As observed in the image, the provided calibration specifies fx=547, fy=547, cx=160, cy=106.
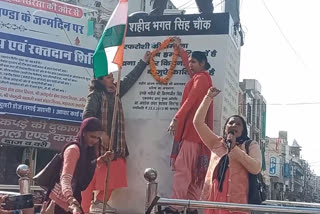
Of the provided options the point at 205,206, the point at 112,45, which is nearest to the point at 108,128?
the point at 112,45

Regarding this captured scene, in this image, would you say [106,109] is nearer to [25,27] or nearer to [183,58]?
[183,58]

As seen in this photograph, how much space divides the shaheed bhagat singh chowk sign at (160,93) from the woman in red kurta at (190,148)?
354mm

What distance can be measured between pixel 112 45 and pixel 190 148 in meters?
1.68

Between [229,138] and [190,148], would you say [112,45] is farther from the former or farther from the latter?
[190,148]

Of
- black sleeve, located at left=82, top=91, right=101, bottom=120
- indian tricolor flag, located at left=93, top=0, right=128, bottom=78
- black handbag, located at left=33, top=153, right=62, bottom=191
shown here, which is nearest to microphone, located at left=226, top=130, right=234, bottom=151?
indian tricolor flag, located at left=93, top=0, right=128, bottom=78

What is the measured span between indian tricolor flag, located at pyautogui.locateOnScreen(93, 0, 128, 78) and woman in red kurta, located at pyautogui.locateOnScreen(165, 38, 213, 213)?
55.8 inches

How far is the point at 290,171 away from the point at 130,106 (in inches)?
2316

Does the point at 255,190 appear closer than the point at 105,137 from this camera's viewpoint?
Yes

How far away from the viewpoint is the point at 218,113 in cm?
614

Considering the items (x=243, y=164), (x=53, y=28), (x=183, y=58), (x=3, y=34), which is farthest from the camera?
(x=53, y=28)

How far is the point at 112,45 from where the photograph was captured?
4.63 m

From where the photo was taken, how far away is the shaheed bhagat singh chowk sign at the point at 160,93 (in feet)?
20.4

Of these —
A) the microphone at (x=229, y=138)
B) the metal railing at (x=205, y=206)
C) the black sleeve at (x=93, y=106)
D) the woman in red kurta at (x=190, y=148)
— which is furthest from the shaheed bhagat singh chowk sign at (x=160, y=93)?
the metal railing at (x=205, y=206)

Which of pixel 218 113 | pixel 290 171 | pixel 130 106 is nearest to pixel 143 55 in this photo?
pixel 130 106
